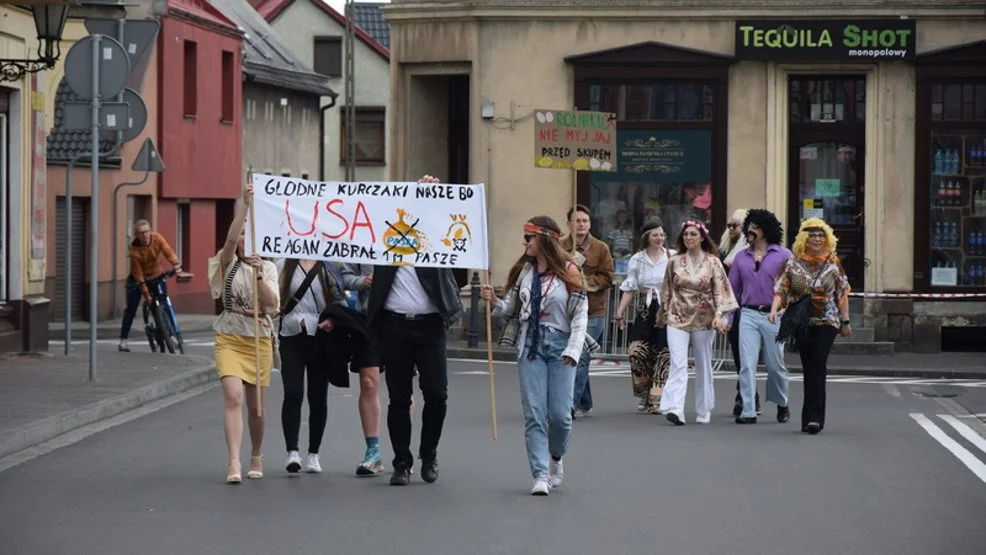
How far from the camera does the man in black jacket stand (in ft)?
40.2

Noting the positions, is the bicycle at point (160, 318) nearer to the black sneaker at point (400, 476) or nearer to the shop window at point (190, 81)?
the black sneaker at point (400, 476)

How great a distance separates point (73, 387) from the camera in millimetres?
18469

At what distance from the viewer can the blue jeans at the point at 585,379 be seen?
16.9 meters

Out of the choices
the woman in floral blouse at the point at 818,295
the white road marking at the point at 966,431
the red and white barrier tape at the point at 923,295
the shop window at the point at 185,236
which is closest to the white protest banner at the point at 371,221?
the woman in floral blouse at the point at 818,295

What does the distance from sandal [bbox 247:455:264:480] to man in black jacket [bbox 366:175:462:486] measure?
0.87 meters

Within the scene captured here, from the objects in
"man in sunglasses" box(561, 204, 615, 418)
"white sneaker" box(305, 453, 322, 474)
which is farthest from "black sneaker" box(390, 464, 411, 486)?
"man in sunglasses" box(561, 204, 615, 418)

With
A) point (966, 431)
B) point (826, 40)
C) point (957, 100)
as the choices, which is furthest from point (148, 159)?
point (966, 431)

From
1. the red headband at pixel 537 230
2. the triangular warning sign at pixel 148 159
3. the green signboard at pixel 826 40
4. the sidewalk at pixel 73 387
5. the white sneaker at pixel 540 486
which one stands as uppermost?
the green signboard at pixel 826 40

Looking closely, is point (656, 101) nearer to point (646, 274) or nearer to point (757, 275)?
point (646, 274)

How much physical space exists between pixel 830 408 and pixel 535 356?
706cm

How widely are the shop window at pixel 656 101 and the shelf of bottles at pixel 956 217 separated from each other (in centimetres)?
316

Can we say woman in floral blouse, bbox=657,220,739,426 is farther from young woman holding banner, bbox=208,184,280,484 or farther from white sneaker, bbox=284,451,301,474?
young woman holding banner, bbox=208,184,280,484

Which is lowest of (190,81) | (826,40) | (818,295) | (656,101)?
(818,295)

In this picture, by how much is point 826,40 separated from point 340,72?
43.6 m
